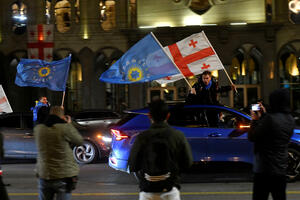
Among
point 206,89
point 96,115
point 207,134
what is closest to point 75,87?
point 96,115

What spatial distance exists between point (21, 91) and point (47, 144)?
23440mm

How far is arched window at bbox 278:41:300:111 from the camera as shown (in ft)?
85.1

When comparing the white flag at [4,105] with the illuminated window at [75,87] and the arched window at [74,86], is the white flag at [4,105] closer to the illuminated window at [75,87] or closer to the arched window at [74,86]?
the arched window at [74,86]

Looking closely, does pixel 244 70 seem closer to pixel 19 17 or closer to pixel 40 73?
pixel 19 17

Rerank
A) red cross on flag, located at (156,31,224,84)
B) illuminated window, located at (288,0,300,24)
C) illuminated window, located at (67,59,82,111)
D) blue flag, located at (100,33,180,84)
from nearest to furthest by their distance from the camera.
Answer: blue flag, located at (100,33,180,84) → red cross on flag, located at (156,31,224,84) → illuminated window, located at (288,0,300,24) → illuminated window, located at (67,59,82,111)

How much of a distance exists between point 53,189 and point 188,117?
183 inches

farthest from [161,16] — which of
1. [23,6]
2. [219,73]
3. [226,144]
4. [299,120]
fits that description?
[226,144]

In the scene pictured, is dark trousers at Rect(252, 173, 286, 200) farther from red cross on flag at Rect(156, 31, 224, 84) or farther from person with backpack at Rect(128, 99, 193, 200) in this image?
red cross on flag at Rect(156, 31, 224, 84)

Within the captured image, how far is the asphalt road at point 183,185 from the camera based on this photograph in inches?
344

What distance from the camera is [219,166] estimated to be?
9688 mm

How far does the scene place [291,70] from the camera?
2612cm

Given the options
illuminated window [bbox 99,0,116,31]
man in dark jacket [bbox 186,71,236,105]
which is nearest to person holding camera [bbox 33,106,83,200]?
man in dark jacket [bbox 186,71,236,105]

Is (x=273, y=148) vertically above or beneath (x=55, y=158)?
above

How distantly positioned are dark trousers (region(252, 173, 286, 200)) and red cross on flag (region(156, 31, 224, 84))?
22.8 ft
